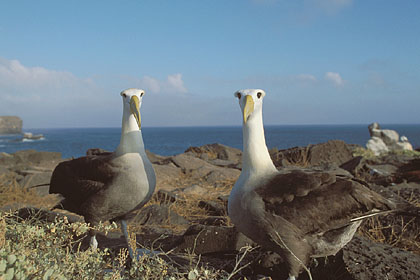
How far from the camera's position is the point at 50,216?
5.62 metres

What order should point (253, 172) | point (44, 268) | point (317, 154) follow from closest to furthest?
A: point (44, 268)
point (253, 172)
point (317, 154)

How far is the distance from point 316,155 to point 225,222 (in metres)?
6.86

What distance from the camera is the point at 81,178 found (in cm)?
467

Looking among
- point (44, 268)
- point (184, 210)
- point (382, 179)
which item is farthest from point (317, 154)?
point (44, 268)

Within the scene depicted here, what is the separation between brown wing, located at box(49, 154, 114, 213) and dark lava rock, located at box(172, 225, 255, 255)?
1.24m

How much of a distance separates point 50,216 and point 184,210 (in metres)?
2.61

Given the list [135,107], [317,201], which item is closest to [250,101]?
[317,201]

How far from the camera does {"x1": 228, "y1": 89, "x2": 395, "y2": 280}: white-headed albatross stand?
3.24 m

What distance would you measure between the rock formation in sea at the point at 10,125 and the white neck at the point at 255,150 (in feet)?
600

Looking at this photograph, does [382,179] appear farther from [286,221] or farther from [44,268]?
[44,268]

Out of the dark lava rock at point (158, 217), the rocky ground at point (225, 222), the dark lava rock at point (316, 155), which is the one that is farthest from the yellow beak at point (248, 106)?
the dark lava rock at point (316, 155)

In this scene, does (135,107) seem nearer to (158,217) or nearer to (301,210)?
(301,210)

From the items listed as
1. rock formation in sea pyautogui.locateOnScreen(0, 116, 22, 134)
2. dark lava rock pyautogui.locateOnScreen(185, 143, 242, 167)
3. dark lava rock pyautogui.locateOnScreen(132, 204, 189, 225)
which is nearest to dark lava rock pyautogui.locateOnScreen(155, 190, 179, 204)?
dark lava rock pyautogui.locateOnScreen(132, 204, 189, 225)

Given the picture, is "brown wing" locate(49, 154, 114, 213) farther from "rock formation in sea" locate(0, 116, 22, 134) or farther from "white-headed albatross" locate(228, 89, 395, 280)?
"rock formation in sea" locate(0, 116, 22, 134)
